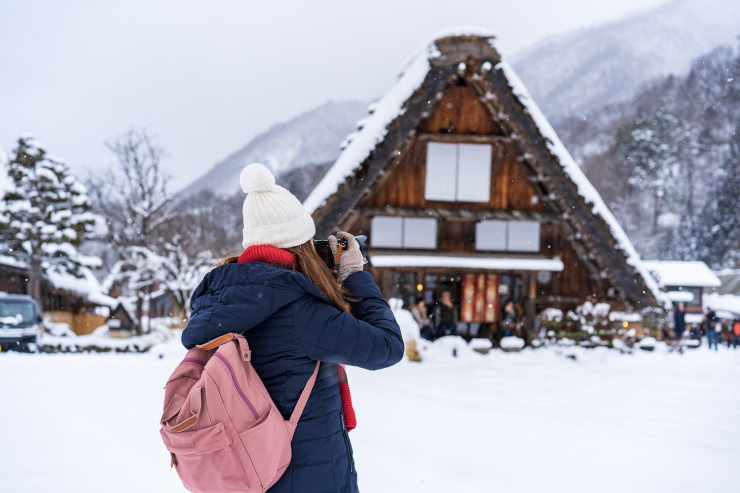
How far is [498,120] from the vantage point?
12234 millimetres

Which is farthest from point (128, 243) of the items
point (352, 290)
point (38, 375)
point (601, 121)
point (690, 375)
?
point (601, 121)

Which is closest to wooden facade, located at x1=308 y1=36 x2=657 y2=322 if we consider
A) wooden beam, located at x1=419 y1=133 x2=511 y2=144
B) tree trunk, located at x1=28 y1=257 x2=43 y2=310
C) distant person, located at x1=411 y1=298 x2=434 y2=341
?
wooden beam, located at x1=419 y1=133 x2=511 y2=144

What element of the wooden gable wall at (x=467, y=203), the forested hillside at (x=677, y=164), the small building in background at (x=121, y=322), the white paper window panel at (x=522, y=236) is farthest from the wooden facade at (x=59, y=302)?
the forested hillside at (x=677, y=164)

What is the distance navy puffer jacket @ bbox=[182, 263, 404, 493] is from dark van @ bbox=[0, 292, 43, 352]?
1353 centimetres

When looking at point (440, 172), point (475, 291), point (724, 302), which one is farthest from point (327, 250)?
point (724, 302)

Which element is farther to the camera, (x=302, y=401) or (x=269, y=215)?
(x=269, y=215)

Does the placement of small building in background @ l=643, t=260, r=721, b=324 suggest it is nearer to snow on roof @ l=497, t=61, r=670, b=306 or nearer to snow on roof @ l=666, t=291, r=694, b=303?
snow on roof @ l=666, t=291, r=694, b=303

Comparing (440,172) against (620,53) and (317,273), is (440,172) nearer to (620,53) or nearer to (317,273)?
(317,273)

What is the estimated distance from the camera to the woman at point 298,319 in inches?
59.4

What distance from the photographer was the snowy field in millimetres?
3664

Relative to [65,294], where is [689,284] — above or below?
above

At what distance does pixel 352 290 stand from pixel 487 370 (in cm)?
794

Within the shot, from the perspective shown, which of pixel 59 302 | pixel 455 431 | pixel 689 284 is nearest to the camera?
pixel 455 431

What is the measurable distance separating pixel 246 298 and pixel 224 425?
340 millimetres
